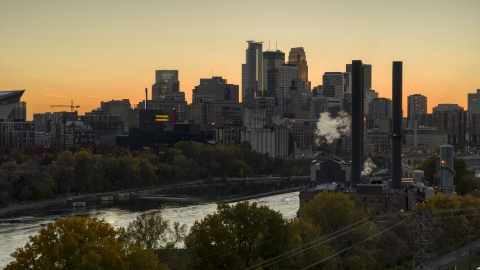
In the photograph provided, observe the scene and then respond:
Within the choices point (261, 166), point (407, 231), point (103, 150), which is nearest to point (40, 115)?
point (103, 150)

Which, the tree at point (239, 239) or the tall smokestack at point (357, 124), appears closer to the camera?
the tree at point (239, 239)

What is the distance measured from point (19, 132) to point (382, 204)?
58.8 metres

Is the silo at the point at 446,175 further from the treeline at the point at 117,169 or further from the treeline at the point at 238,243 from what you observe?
the treeline at the point at 117,169

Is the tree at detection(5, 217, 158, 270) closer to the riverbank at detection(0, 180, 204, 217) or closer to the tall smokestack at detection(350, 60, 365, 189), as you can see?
the tall smokestack at detection(350, 60, 365, 189)

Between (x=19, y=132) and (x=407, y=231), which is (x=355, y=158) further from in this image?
(x=19, y=132)

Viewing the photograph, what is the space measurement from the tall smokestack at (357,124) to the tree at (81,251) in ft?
62.6

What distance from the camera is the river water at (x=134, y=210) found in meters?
31.4

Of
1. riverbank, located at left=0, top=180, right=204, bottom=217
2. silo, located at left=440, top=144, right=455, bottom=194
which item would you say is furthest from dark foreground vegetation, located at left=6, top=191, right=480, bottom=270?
riverbank, located at left=0, top=180, right=204, bottom=217

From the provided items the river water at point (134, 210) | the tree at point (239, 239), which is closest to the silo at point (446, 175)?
the river water at point (134, 210)

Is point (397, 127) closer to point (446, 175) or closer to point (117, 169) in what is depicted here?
point (446, 175)

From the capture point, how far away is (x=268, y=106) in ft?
374

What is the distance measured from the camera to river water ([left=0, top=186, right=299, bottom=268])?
3136 cm

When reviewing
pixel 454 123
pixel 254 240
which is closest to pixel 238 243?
pixel 254 240

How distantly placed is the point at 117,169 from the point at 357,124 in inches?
798
